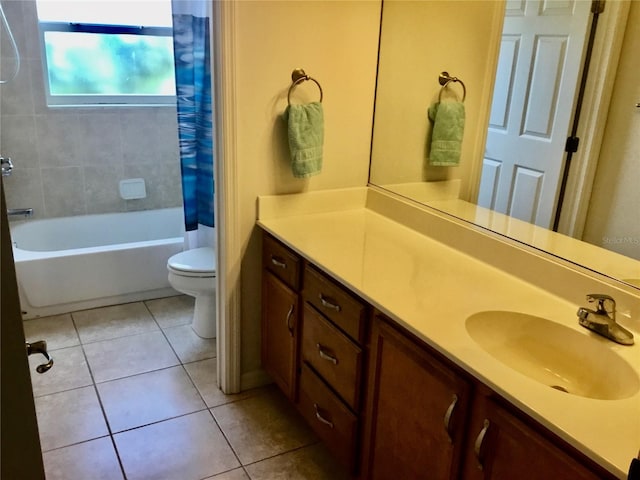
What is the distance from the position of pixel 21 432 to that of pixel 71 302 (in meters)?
2.40

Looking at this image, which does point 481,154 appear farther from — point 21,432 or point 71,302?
point 71,302

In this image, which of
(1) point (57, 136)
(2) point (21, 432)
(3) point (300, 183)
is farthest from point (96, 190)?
(2) point (21, 432)

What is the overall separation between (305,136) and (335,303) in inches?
29.9

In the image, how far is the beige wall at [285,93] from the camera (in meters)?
2.16

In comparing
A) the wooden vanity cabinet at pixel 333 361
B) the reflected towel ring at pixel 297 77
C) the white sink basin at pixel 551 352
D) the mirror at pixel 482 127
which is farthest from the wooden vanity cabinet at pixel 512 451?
the reflected towel ring at pixel 297 77

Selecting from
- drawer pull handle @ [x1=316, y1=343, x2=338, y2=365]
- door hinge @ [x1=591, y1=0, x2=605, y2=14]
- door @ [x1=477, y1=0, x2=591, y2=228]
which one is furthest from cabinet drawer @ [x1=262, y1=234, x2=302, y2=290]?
door hinge @ [x1=591, y1=0, x2=605, y2=14]

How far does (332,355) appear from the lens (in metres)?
1.92

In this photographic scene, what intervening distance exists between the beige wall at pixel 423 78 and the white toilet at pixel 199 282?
1037mm

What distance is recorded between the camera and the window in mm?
3518

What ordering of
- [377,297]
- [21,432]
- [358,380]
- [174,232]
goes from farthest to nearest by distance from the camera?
[174,232], [358,380], [377,297], [21,432]

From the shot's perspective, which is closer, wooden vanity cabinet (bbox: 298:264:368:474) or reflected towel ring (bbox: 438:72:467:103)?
wooden vanity cabinet (bbox: 298:264:368:474)

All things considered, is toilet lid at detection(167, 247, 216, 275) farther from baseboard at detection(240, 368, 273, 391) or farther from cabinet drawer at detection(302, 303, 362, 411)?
cabinet drawer at detection(302, 303, 362, 411)

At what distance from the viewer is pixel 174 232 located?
4082 millimetres

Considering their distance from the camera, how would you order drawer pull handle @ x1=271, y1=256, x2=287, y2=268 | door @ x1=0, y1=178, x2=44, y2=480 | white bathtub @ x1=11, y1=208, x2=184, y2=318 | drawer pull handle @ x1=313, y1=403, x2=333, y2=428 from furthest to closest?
white bathtub @ x1=11, y1=208, x2=184, y2=318, drawer pull handle @ x1=271, y1=256, x2=287, y2=268, drawer pull handle @ x1=313, y1=403, x2=333, y2=428, door @ x1=0, y1=178, x2=44, y2=480
